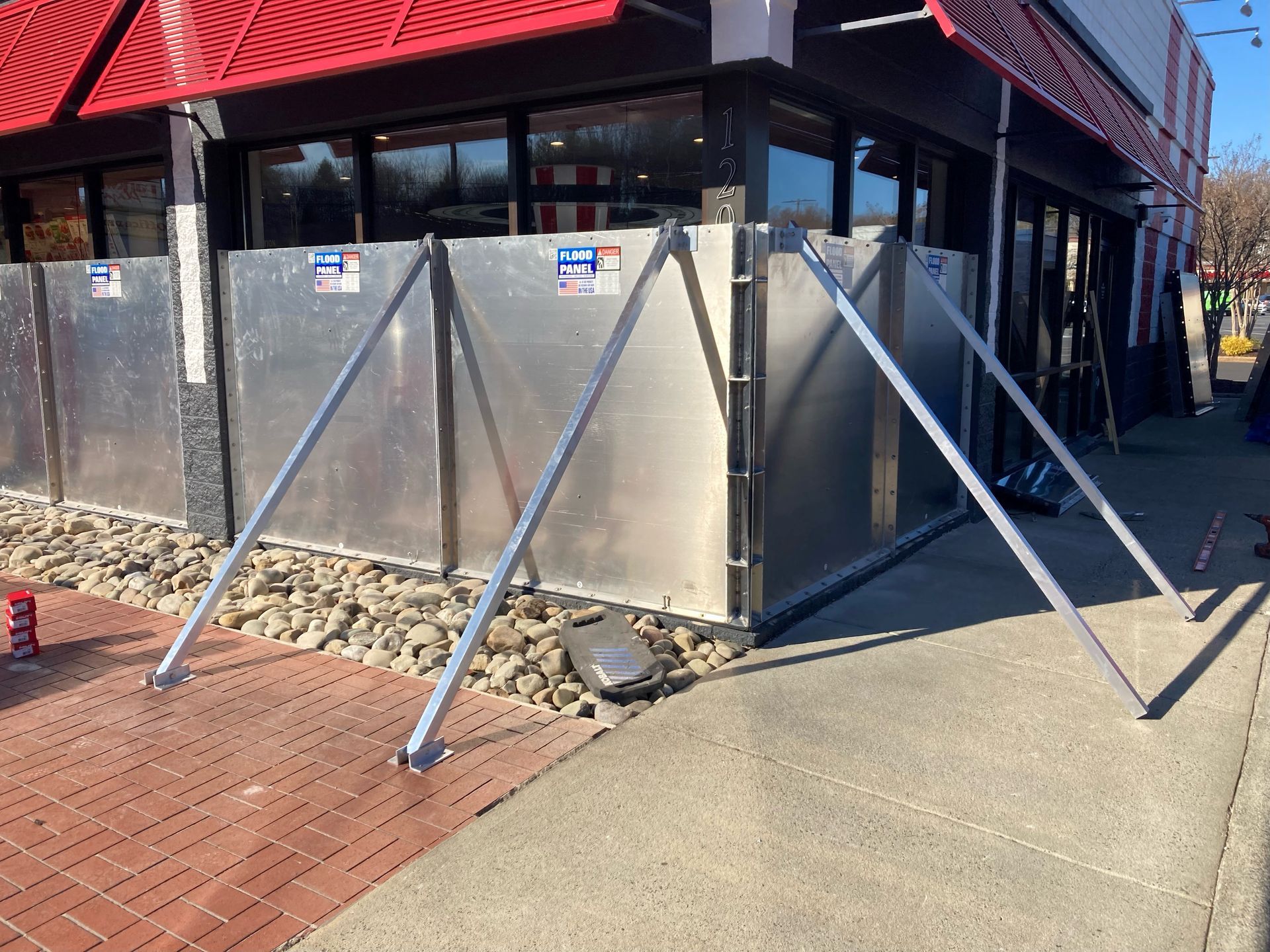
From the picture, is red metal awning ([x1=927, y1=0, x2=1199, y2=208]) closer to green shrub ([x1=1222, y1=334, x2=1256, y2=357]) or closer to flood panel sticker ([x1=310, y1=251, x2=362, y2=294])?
flood panel sticker ([x1=310, y1=251, x2=362, y2=294])

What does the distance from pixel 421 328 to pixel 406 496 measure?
1006 millimetres

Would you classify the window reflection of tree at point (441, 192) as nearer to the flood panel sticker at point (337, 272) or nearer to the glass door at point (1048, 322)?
the flood panel sticker at point (337, 272)

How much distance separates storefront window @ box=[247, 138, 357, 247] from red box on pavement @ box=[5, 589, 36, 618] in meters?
2.94

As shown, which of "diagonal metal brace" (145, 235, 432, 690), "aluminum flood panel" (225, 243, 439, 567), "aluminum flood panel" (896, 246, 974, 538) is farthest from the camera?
"aluminum flood panel" (896, 246, 974, 538)

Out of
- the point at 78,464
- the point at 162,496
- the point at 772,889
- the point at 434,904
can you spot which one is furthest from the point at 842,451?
the point at 78,464

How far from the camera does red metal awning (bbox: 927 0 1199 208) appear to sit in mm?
4805

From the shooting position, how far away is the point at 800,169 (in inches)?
223

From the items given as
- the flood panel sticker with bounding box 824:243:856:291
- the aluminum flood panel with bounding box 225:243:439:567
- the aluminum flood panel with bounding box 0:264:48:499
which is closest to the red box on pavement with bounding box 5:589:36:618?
the aluminum flood panel with bounding box 225:243:439:567

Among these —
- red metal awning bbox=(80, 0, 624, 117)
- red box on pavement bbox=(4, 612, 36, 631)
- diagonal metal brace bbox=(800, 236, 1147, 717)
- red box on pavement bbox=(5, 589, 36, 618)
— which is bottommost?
red box on pavement bbox=(4, 612, 36, 631)

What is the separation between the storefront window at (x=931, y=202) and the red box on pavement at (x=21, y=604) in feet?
19.5

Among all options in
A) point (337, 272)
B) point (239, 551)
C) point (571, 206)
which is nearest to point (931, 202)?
point (571, 206)

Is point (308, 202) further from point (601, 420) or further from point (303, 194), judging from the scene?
point (601, 420)

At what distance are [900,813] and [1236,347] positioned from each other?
33766 mm

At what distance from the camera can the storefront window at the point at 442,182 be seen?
5.91 metres
